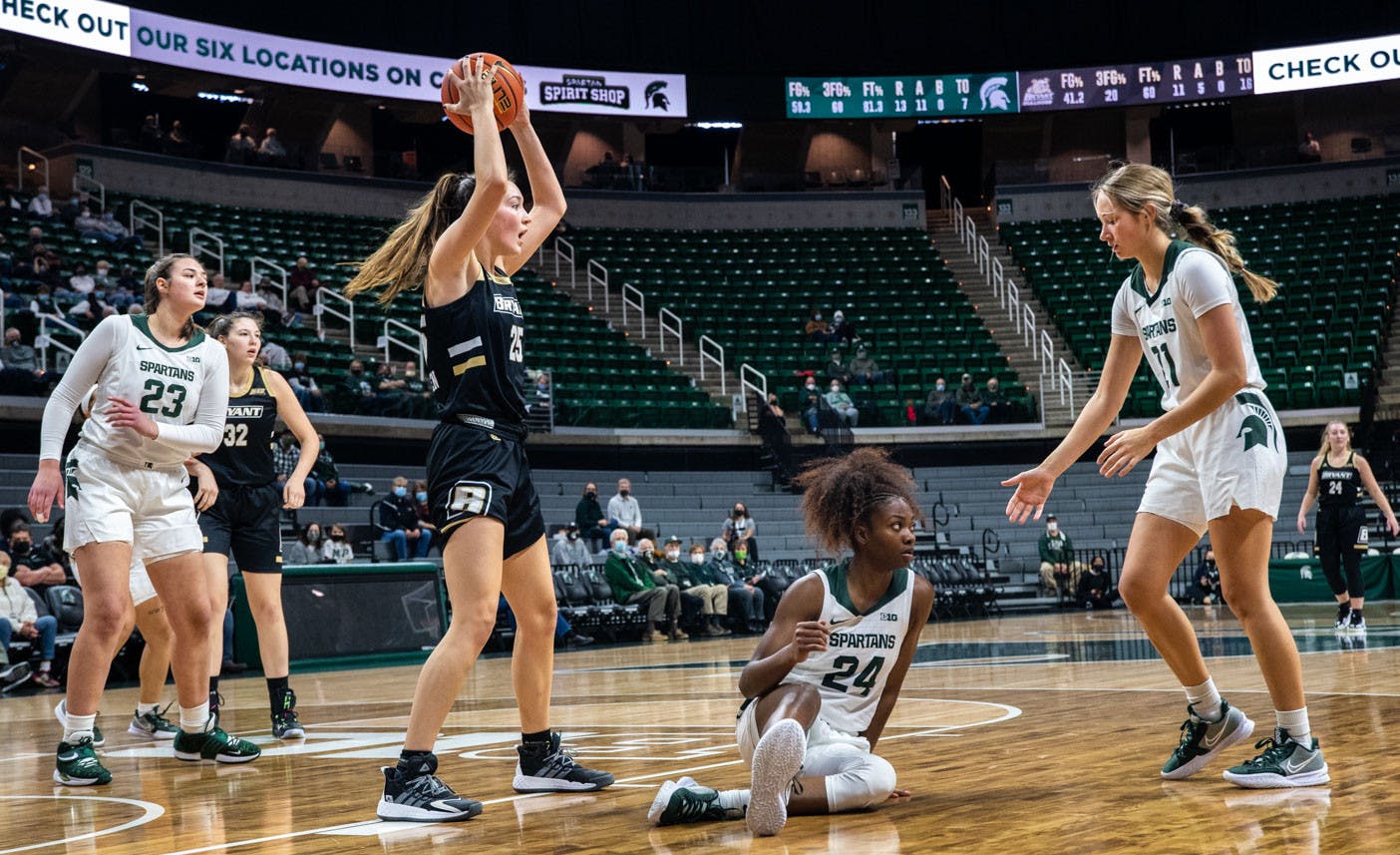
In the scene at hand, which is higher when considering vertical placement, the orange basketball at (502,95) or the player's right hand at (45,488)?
the orange basketball at (502,95)

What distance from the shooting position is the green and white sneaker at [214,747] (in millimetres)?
5641

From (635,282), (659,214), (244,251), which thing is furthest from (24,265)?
(659,214)

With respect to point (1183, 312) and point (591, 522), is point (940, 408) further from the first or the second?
point (1183, 312)

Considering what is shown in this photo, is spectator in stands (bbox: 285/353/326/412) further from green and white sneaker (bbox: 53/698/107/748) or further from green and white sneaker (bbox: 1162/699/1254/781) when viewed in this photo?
green and white sneaker (bbox: 1162/699/1254/781)

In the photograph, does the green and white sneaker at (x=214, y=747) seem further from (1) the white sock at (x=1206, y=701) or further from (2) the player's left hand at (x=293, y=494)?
(1) the white sock at (x=1206, y=701)

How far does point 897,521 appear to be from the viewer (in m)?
3.88

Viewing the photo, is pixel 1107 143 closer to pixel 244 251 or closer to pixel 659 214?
pixel 659 214

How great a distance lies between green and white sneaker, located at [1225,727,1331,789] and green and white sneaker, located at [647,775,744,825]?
1455mm

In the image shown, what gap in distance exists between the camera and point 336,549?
13.8 metres

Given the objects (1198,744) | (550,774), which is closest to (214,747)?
(550,774)

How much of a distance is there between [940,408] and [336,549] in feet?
40.6

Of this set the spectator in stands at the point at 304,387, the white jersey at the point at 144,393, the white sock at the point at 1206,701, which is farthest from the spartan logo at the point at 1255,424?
the spectator in stands at the point at 304,387

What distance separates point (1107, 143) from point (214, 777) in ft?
101

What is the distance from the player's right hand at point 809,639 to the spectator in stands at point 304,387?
1425cm
